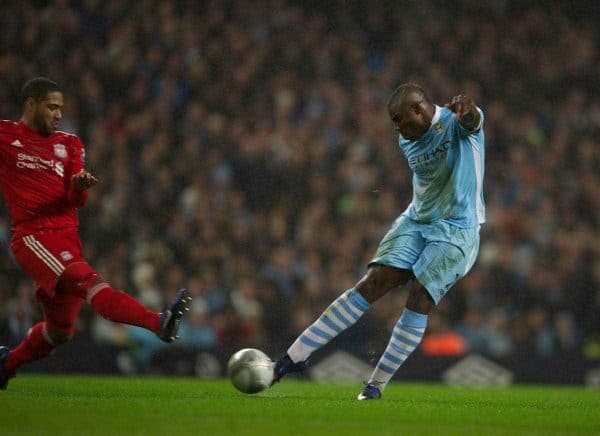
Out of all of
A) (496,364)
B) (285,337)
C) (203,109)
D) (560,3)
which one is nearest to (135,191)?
(203,109)

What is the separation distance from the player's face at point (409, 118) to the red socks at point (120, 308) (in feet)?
6.77

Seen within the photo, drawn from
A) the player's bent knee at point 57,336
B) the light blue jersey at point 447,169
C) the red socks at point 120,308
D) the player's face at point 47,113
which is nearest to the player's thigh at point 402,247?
the light blue jersey at point 447,169

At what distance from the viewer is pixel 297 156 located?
14805mm

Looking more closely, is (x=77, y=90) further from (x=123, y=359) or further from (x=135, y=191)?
(x=123, y=359)

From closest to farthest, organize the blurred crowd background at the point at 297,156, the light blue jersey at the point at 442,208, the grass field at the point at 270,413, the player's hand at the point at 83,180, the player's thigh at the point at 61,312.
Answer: the grass field at the point at 270,413 < the player's hand at the point at 83,180 < the light blue jersey at the point at 442,208 < the player's thigh at the point at 61,312 < the blurred crowd background at the point at 297,156

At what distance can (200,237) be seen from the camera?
1365cm

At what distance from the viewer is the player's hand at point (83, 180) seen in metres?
7.07

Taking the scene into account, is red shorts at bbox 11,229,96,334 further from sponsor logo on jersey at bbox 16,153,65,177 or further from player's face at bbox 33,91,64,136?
player's face at bbox 33,91,64,136

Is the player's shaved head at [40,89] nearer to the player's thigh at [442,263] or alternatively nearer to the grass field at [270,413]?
the grass field at [270,413]

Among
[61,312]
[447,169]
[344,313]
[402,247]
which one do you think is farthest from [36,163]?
[447,169]

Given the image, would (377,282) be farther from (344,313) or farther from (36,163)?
(36,163)

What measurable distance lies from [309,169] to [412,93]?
24.9ft

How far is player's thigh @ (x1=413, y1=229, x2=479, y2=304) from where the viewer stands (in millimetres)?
7199

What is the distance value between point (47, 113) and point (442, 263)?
291cm
